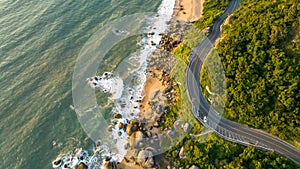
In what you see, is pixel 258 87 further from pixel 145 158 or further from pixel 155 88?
pixel 145 158

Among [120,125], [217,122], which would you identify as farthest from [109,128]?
[217,122]

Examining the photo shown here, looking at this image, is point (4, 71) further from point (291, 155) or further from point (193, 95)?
point (291, 155)

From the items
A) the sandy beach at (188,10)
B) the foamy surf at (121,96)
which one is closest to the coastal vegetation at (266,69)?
the foamy surf at (121,96)

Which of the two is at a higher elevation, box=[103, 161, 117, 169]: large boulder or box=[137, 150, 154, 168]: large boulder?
box=[137, 150, 154, 168]: large boulder

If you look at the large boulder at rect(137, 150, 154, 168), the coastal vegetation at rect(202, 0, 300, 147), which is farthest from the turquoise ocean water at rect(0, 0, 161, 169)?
the coastal vegetation at rect(202, 0, 300, 147)

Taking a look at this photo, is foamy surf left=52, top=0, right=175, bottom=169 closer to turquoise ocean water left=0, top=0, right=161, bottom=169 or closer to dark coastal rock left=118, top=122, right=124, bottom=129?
dark coastal rock left=118, top=122, right=124, bottom=129
